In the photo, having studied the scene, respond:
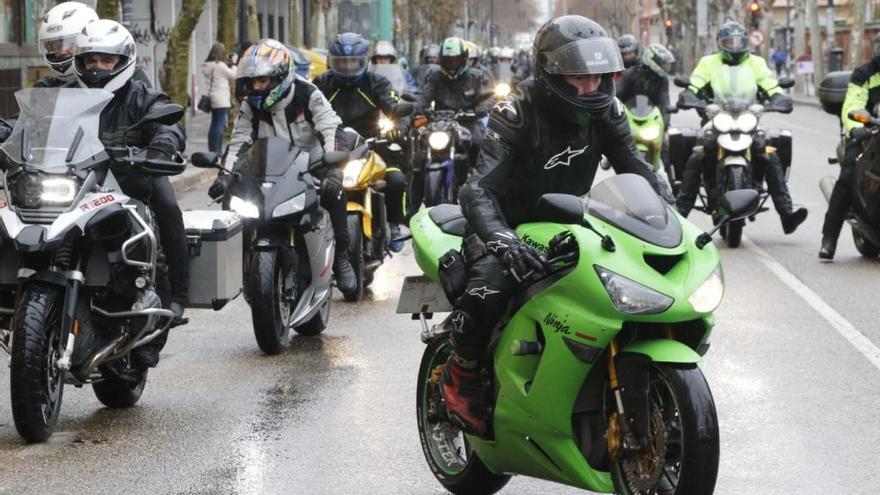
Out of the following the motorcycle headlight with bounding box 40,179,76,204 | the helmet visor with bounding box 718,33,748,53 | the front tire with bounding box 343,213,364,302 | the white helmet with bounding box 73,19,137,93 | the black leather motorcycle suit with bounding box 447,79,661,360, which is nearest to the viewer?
the black leather motorcycle suit with bounding box 447,79,661,360

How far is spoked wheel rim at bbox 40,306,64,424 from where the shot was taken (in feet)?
24.0

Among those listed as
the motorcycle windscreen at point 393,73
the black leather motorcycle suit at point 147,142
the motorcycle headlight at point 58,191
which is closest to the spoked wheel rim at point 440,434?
the motorcycle headlight at point 58,191

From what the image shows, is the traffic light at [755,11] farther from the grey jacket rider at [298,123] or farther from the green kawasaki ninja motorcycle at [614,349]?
the green kawasaki ninja motorcycle at [614,349]

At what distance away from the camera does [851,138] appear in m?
14.0

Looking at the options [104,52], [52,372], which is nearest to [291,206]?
[104,52]

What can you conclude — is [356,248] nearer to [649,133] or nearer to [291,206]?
[291,206]

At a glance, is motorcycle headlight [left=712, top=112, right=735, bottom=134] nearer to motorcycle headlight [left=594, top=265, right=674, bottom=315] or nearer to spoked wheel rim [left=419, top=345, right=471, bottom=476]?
spoked wheel rim [left=419, top=345, right=471, bottom=476]

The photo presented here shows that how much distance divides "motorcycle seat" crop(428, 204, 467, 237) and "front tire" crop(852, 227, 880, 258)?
821 cm

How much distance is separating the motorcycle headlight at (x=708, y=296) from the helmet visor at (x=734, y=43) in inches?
423

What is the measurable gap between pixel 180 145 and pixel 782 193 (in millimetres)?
8513

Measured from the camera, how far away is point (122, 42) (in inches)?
316

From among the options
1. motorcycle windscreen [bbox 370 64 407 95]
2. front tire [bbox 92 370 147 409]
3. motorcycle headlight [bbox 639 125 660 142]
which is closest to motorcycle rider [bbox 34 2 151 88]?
front tire [bbox 92 370 147 409]

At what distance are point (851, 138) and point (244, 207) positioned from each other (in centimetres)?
600

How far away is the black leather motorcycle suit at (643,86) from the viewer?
737 inches
